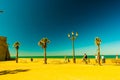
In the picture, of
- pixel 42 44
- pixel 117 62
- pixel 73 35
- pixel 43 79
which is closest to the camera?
pixel 43 79

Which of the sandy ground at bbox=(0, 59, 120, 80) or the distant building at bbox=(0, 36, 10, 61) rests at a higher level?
the distant building at bbox=(0, 36, 10, 61)

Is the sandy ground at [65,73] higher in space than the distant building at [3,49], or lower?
lower

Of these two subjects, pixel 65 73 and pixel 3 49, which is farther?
pixel 3 49

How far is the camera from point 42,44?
49.8 meters

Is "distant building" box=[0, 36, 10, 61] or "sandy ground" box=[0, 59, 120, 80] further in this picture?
"distant building" box=[0, 36, 10, 61]

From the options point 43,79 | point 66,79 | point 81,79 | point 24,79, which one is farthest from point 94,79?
point 24,79

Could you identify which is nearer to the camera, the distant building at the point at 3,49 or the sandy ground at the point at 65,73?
the sandy ground at the point at 65,73

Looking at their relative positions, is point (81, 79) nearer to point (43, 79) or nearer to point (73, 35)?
point (43, 79)

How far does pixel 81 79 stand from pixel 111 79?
227cm

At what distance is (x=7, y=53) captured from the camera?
91000 millimetres

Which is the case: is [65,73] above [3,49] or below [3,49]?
below

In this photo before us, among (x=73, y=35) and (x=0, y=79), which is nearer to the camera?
(x=0, y=79)

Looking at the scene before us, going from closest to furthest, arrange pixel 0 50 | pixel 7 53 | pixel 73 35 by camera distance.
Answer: pixel 73 35
pixel 0 50
pixel 7 53

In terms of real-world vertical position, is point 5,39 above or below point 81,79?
above
